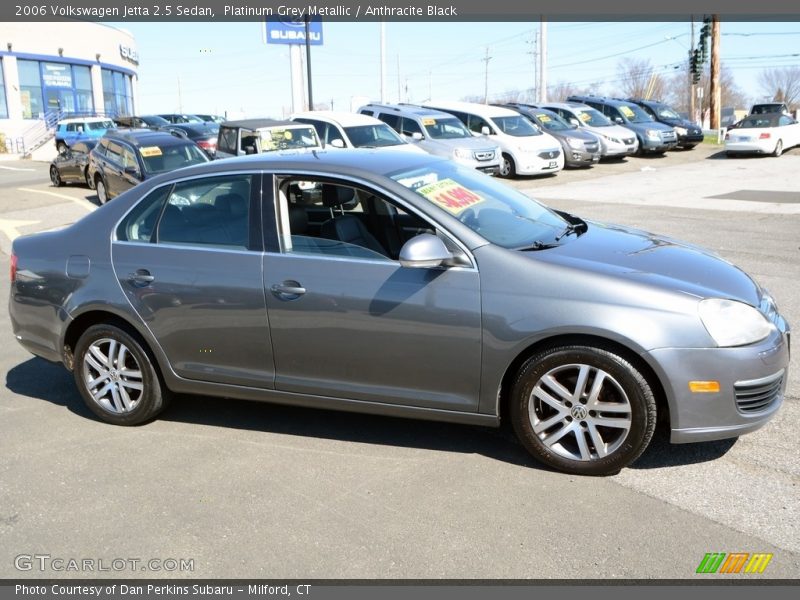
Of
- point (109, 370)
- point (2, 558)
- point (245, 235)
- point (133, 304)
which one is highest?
point (245, 235)

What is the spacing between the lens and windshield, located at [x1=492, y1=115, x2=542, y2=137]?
22828mm

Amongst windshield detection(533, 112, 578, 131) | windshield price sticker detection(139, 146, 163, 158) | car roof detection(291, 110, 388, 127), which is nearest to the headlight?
windshield price sticker detection(139, 146, 163, 158)

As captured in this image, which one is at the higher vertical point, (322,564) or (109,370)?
(109,370)

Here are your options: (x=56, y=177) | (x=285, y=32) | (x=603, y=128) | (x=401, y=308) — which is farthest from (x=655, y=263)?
(x=285, y=32)

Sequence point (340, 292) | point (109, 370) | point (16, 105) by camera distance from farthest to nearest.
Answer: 1. point (16, 105)
2. point (109, 370)
3. point (340, 292)

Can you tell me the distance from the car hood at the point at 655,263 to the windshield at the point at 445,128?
16.8 meters

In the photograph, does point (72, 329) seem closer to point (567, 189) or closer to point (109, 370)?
point (109, 370)

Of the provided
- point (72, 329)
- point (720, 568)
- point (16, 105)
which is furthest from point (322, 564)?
point (16, 105)

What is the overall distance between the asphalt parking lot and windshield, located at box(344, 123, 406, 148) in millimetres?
13283

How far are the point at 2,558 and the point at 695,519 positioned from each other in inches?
123

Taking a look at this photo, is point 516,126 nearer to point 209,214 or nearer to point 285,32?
point 285,32

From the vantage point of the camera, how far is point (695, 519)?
12.5ft

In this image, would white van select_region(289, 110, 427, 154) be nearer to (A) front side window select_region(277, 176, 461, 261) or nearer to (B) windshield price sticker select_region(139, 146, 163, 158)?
(B) windshield price sticker select_region(139, 146, 163, 158)

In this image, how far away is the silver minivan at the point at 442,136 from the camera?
20688 millimetres
